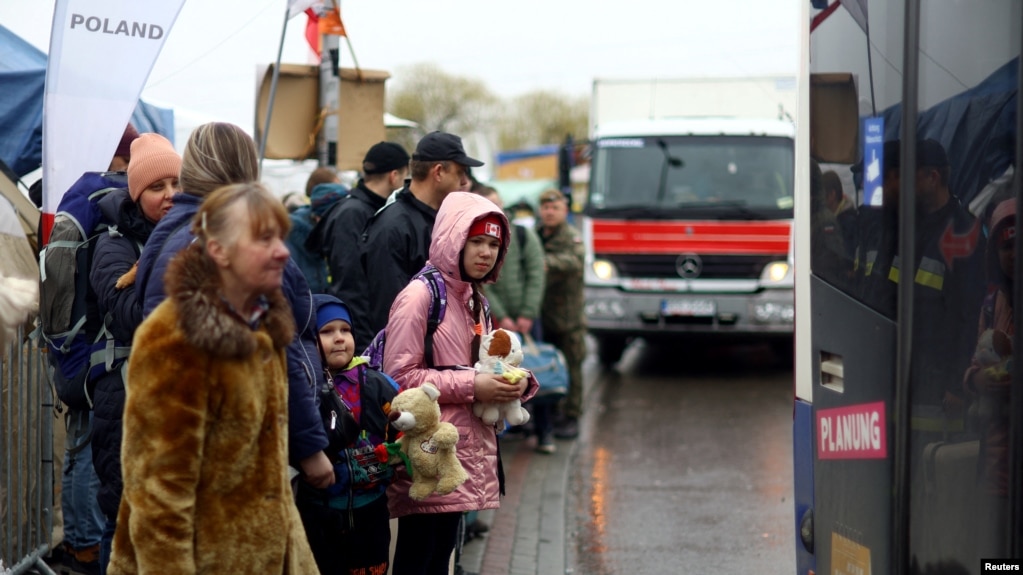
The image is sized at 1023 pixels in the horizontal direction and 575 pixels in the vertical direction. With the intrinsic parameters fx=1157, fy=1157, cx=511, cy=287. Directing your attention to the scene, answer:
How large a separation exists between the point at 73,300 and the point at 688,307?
9.45 metres

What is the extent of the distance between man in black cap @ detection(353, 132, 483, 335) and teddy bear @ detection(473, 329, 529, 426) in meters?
0.83

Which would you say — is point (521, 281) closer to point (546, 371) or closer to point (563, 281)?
point (546, 371)

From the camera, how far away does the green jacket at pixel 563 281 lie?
380 inches

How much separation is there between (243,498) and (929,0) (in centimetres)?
222

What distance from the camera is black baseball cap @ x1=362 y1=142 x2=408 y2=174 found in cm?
586

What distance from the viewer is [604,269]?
13172 mm

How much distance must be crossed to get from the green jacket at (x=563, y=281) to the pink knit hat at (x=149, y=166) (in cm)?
577

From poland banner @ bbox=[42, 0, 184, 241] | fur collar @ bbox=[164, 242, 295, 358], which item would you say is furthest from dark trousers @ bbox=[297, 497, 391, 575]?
poland banner @ bbox=[42, 0, 184, 241]

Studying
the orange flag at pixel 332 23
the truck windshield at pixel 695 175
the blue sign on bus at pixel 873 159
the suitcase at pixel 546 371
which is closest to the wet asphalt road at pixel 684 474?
the suitcase at pixel 546 371

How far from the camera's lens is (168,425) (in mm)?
2697

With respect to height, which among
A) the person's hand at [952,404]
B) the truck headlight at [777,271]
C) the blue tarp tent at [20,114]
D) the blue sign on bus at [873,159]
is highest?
the blue tarp tent at [20,114]

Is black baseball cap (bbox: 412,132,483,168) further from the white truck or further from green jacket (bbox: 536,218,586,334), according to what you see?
the white truck

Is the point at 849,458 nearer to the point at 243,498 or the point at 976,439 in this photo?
the point at 976,439

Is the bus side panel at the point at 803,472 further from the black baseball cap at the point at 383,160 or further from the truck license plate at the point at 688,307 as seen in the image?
the truck license plate at the point at 688,307
